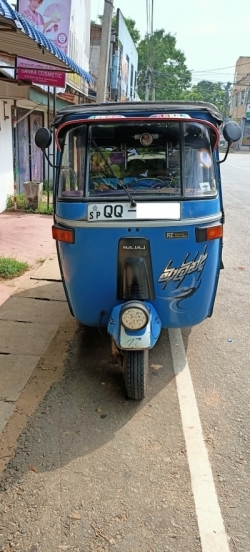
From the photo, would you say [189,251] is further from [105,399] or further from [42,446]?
[42,446]

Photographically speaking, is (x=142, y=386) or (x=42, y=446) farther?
(x=142, y=386)

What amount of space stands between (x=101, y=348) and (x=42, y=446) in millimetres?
1497

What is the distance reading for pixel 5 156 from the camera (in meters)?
10.5

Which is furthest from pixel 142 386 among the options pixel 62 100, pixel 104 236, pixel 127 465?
pixel 62 100

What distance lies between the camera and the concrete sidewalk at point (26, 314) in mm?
3742

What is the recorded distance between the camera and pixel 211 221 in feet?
11.3

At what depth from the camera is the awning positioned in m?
3.42

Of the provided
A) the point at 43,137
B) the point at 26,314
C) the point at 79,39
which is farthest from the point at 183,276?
the point at 79,39

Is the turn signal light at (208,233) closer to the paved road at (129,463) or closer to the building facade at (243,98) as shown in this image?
the paved road at (129,463)

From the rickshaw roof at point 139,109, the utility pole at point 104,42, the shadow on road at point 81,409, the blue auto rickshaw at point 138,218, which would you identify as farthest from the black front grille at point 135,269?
the utility pole at point 104,42

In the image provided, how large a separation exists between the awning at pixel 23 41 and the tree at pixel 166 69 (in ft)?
162

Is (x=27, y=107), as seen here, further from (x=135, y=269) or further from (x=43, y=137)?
(x=135, y=269)

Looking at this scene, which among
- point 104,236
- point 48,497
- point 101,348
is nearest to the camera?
point 48,497

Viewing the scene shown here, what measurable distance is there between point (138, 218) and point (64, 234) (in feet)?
2.07
